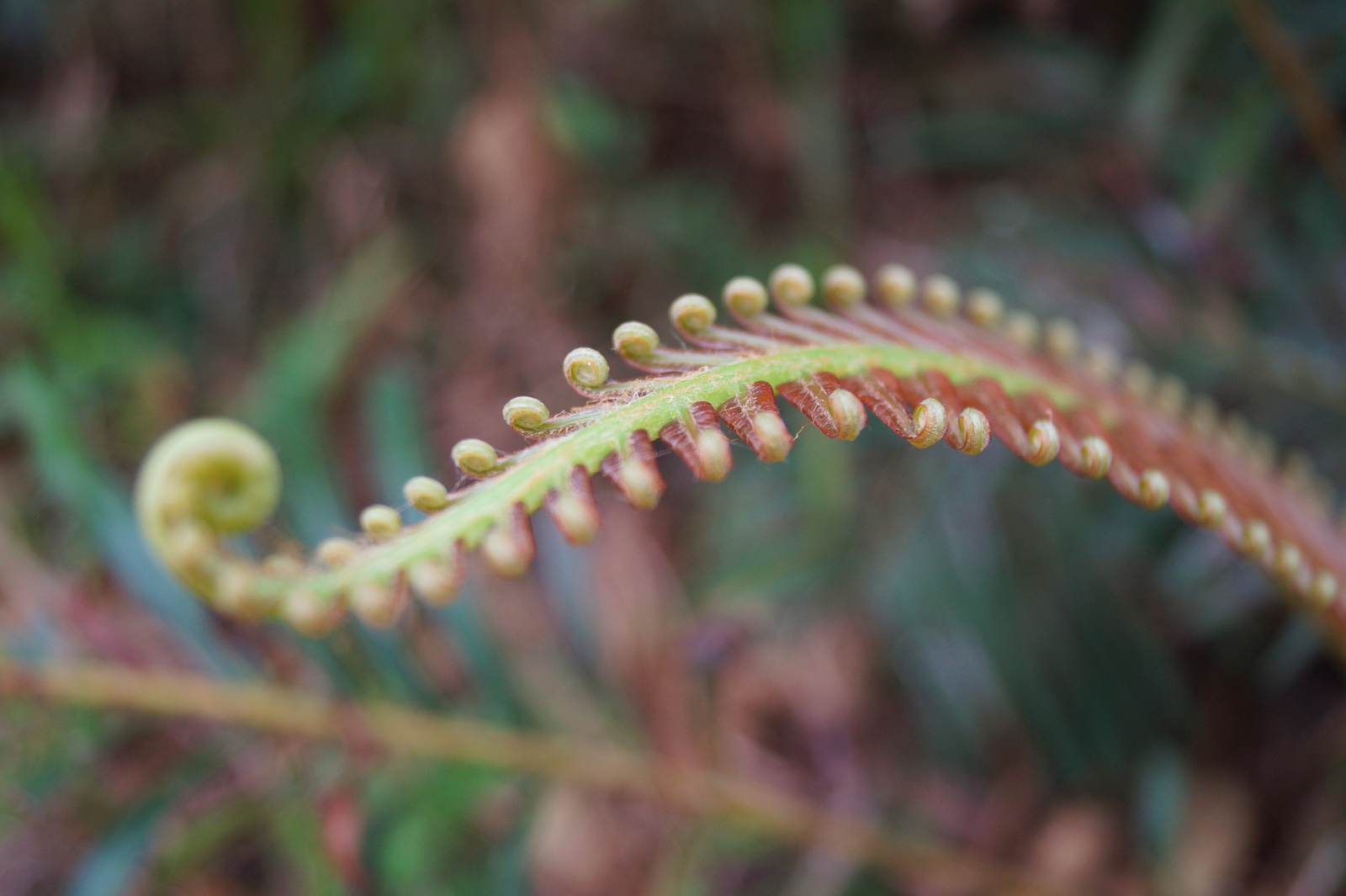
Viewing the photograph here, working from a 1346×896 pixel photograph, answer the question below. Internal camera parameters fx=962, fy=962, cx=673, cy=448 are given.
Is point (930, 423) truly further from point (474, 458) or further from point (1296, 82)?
point (1296, 82)

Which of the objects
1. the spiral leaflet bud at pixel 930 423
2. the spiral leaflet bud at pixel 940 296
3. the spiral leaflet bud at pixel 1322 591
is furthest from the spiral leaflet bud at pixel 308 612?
the spiral leaflet bud at pixel 1322 591

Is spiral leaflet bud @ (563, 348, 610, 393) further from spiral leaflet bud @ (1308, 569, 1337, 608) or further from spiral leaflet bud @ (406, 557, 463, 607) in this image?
spiral leaflet bud @ (1308, 569, 1337, 608)

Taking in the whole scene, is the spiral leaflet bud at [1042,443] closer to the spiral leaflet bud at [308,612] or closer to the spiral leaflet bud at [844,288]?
the spiral leaflet bud at [844,288]

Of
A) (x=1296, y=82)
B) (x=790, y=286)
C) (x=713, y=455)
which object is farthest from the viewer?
(x=1296, y=82)

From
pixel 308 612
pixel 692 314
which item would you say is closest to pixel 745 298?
pixel 692 314

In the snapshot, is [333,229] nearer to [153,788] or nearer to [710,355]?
[153,788]

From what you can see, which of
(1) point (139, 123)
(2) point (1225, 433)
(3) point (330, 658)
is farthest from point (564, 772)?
(1) point (139, 123)

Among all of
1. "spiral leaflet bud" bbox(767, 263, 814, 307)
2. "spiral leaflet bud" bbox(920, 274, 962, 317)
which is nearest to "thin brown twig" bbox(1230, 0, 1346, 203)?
"spiral leaflet bud" bbox(920, 274, 962, 317)

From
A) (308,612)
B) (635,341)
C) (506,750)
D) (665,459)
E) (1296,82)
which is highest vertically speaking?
(1296,82)
